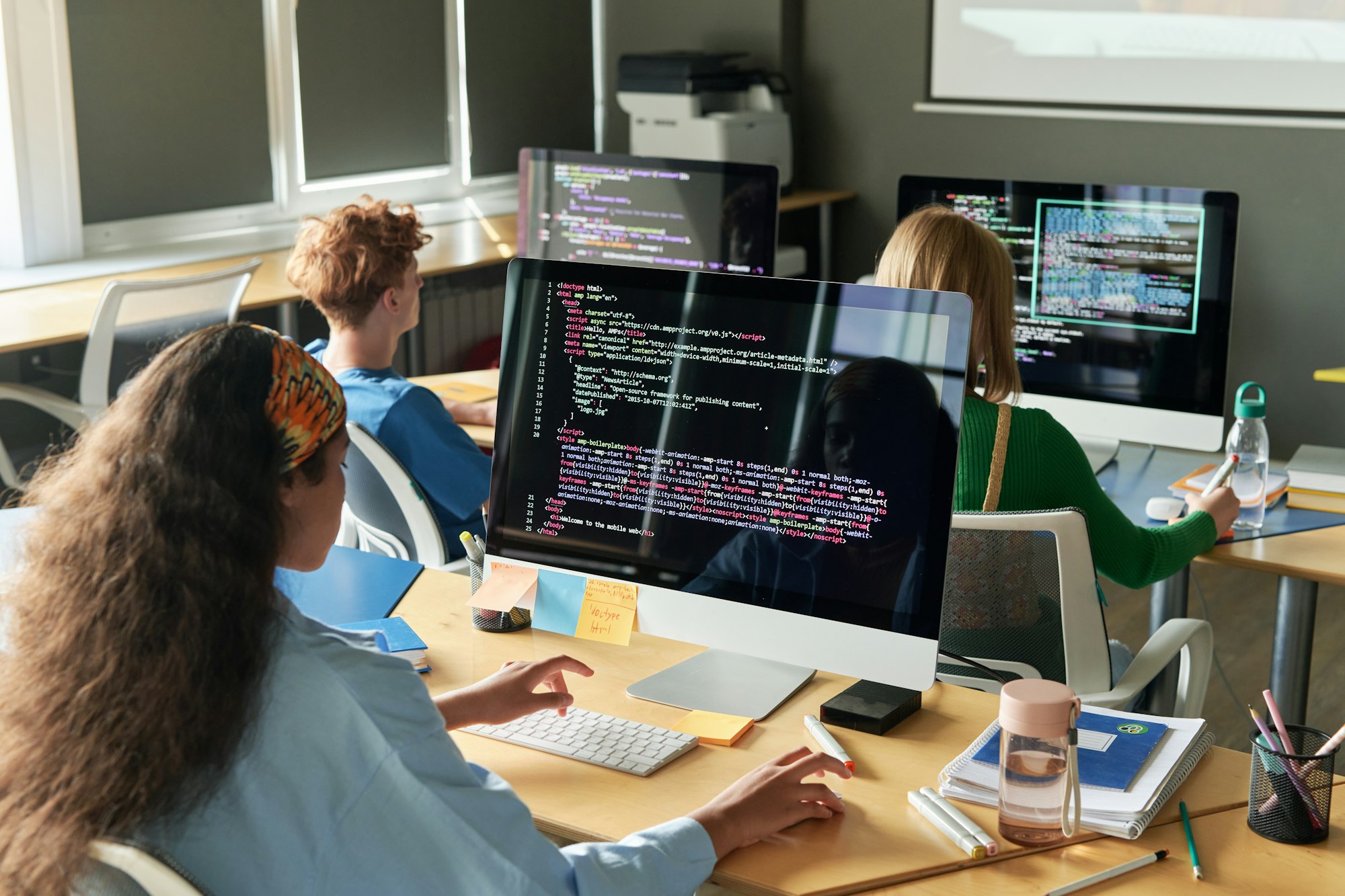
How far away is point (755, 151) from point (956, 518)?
3.58 m

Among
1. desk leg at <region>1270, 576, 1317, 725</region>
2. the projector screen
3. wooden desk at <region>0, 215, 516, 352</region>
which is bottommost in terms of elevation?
desk leg at <region>1270, 576, 1317, 725</region>

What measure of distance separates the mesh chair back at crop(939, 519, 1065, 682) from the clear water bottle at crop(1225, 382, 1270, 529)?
2.13 ft

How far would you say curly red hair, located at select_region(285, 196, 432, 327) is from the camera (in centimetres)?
233

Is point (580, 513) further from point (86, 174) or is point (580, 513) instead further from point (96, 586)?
point (86, 174)

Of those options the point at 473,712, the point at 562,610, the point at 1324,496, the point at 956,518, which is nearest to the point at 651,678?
the point at 562,610

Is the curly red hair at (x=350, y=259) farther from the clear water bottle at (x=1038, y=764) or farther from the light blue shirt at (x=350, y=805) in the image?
the clear water bottle at (x=1038, y=764)

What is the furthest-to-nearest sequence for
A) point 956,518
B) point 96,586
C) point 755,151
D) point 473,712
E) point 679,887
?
point 755,151
point 956,518
point 473,712
point 679,887
point 96,586

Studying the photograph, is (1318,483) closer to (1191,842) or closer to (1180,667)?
(1180,667)

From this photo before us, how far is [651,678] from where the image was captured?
1.54 metres

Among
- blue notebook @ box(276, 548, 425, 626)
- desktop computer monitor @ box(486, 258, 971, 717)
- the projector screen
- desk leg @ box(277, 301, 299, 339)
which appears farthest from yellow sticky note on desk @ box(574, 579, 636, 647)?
the projector screen

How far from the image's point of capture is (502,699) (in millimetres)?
1380

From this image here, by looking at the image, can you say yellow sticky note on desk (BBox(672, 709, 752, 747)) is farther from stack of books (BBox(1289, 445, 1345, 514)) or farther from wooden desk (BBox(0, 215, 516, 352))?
wooden desk (BBox(0, 215, 516, 352))

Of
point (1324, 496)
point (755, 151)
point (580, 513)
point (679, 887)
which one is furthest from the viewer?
point (755, 151)

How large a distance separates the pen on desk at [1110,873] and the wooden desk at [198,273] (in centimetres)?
284
